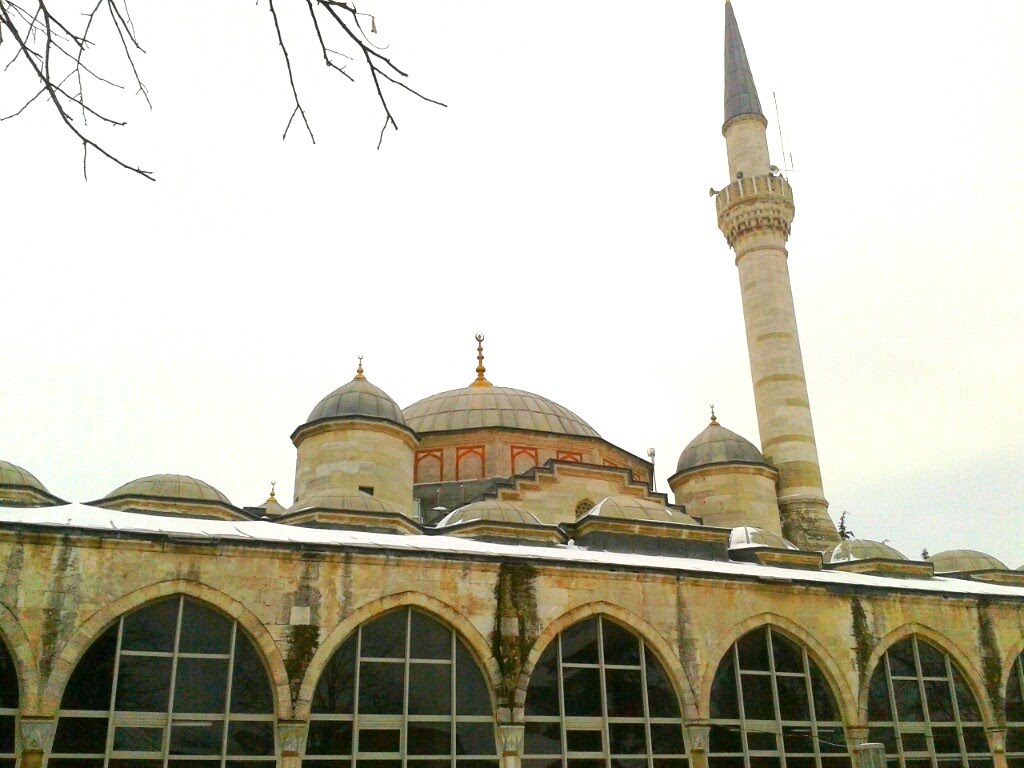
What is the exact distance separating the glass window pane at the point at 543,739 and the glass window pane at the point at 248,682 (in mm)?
3136

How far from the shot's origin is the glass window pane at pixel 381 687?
35.3ft

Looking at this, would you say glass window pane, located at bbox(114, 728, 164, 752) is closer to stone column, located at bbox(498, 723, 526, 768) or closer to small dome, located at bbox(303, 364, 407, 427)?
stone column, located at bbox(498, 723, 526, 768)

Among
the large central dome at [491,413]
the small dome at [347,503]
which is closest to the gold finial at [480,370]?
the large central dome at [491,413]

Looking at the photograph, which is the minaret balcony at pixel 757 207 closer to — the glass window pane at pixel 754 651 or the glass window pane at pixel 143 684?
the glass window pane at pixel 754 651

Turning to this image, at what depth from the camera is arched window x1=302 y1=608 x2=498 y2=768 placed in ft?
34.7

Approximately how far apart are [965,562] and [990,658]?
774cm

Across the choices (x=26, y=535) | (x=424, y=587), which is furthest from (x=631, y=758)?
(x=26, y=535)

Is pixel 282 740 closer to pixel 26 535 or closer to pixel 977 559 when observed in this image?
pixel 26 535

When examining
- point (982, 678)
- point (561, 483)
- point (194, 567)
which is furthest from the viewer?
point (561, 483)

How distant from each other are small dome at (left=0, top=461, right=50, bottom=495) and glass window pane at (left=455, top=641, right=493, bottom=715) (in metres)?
8.86

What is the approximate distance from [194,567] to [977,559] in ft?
59.3

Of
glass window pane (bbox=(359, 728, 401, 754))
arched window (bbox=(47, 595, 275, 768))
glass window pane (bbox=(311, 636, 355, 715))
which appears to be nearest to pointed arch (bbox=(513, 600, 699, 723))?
glass window pane (bbox=(359, 728, 401, 754))

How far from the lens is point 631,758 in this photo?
11602 mm

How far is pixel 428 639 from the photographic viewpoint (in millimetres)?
11336
